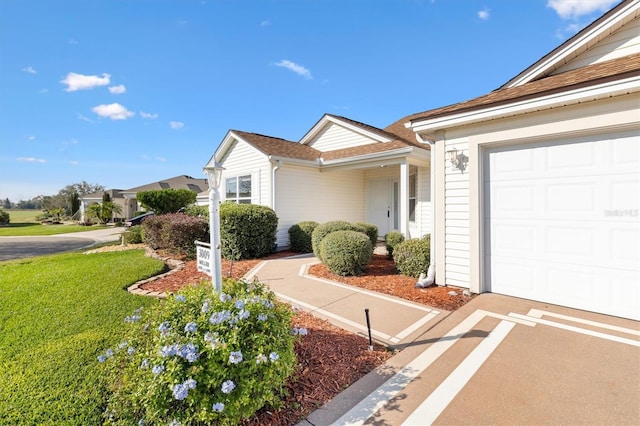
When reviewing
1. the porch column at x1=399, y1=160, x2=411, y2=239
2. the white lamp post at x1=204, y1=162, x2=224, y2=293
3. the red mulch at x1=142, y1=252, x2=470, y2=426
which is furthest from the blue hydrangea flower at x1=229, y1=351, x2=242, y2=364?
the porch column at x1=399, y1=160, x2=411, y2=239

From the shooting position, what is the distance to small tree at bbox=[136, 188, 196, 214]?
1341 cm

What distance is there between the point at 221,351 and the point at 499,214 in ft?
15.8

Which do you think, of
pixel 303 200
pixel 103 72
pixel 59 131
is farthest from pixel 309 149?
pixel 59 131

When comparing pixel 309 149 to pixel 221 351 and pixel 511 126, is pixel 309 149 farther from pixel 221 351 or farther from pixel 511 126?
pixel 221 351

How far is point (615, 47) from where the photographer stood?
16.0ft

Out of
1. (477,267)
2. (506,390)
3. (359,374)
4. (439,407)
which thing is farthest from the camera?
(477,267)

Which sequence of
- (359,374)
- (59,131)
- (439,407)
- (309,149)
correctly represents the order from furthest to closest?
(59,131)
(309,149)
(359,374)
(439,407)

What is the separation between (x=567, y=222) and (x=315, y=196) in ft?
25.4

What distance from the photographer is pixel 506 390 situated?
2.36 m

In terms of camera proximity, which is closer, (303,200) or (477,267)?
(477,267)

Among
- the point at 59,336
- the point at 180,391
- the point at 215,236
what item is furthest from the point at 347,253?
the point at 59,336

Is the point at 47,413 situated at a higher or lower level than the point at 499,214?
lower

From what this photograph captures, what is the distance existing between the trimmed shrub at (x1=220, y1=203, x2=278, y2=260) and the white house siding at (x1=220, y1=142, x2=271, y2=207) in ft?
3.48

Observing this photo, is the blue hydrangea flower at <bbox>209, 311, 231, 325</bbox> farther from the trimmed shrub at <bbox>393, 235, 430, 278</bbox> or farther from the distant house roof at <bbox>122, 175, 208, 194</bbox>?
the distant house roof at <bbox>122, 175, 208, 194</bbox>
